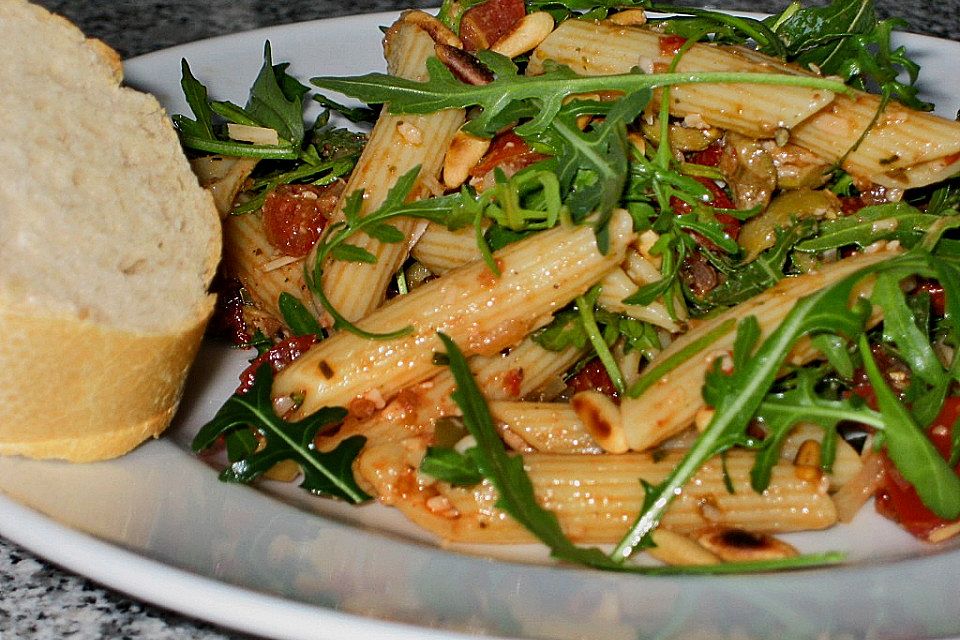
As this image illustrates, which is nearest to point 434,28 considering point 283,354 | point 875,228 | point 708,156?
point 708,156

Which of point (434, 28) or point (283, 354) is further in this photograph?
point (434, 28)

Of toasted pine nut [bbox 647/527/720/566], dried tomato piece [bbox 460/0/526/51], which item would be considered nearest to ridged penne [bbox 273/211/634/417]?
toasted pine nut [bbox 647/527/720/566]

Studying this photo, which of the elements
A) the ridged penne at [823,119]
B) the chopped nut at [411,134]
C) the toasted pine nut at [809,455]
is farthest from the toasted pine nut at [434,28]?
the toasted pine nut at [809,455]

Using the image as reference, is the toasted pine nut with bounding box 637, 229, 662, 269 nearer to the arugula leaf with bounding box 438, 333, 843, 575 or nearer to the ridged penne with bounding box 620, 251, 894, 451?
the ridged penne with bounding box 620, 251, 894, 451

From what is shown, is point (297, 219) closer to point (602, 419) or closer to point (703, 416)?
point (602, 419)

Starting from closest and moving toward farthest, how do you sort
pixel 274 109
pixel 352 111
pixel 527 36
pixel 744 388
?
pixel 744 388 → pixel 527 36 → pixel 274 109 → pixel 352 111

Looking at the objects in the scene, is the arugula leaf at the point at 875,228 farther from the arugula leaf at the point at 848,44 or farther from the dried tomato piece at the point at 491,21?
the dried tomato piece at the point at 491,21
